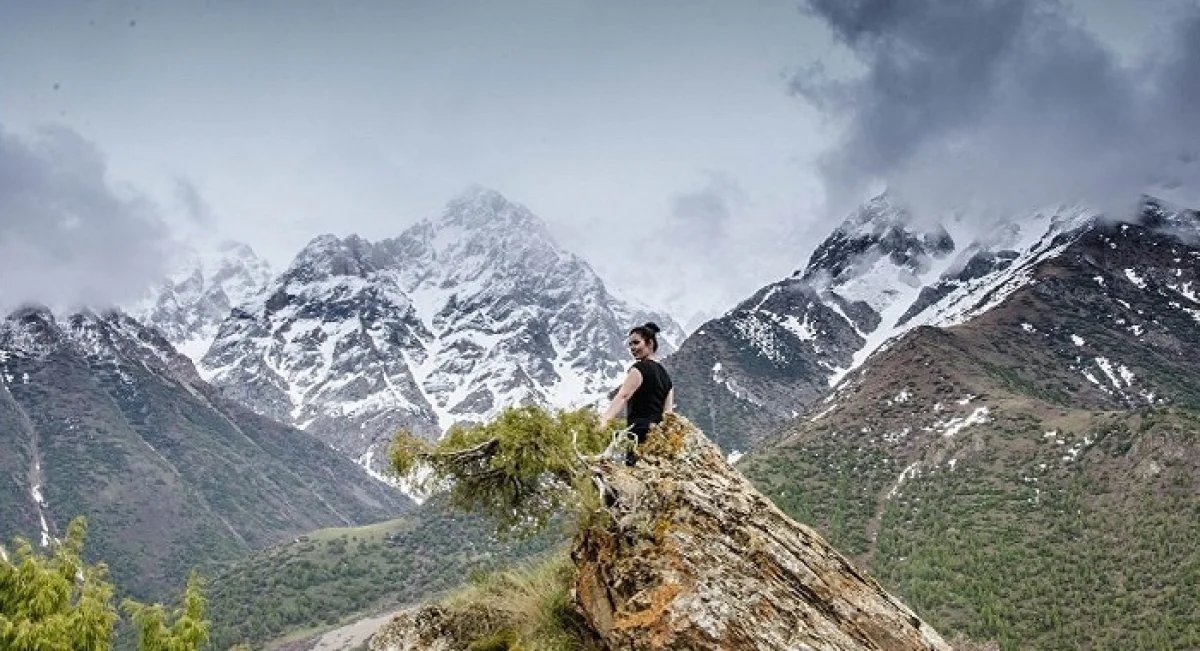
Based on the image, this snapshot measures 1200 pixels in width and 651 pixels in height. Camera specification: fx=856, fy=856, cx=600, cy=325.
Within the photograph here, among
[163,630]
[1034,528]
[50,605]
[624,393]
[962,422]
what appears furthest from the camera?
[962,422]

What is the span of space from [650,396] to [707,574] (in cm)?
313

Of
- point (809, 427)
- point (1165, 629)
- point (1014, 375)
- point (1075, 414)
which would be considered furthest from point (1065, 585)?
point (1014, 375)

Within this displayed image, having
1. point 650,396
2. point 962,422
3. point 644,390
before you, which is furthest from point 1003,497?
point 644,390

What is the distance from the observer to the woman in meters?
10.7

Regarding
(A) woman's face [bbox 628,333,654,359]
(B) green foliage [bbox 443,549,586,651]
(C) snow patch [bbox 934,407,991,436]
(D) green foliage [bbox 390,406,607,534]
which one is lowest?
(B) green foliage [bbox 443,549,586,651]

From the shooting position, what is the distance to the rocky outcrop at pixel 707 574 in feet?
26.1

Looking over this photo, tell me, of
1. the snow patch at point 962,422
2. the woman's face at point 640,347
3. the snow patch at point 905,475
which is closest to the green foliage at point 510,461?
the woman's face at point 640,347

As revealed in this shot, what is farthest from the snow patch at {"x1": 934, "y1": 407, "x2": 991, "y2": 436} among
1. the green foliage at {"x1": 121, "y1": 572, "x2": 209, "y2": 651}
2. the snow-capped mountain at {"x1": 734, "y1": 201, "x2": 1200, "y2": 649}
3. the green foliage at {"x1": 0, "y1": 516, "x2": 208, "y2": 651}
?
the green foliage at {"x1": 0, "y1": 516, "x2": 208, "y2": 651}

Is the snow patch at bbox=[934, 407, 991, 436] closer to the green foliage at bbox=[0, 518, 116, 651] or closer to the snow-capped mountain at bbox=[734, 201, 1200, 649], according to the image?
the snow-capped mountain at bbox=[734, 201, 1200, 649]

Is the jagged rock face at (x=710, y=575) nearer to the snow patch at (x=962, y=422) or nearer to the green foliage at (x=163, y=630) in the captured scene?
the green foliage at (x=163, y=630)

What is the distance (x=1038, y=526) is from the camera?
4048 inches

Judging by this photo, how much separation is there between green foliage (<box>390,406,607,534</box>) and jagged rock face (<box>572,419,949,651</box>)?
1.62 meters

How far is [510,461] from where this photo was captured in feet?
38.4

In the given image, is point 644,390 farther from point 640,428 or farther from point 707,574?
point 707,574
